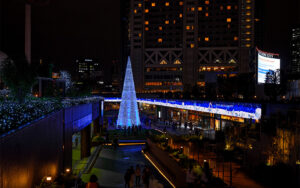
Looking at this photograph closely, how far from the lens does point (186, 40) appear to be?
4065 inches

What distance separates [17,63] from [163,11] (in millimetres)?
95886

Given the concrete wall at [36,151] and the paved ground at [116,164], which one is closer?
the concrete wall at [36,151]

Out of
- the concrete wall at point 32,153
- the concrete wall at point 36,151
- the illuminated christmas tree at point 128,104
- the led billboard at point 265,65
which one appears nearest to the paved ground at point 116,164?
the concrete wall at point 36,151

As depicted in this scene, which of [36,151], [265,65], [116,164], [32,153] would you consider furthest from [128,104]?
[32,153]

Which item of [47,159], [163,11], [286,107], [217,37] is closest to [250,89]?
[286,107]

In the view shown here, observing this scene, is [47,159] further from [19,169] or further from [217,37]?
[217,37]

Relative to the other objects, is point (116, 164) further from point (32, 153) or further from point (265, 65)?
point (265, 65)

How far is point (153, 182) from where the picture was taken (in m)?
14.0

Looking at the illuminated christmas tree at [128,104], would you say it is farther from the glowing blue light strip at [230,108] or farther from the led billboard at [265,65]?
the led billboard at [265,65]

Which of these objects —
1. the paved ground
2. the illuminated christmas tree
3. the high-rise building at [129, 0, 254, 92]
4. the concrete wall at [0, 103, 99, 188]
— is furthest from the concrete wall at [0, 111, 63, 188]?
the high-rise building at [129, 0, 254, 92]

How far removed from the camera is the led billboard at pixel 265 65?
36219 millimetres

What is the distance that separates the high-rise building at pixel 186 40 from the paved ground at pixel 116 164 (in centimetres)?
7582

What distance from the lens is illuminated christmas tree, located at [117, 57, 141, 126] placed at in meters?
33.6

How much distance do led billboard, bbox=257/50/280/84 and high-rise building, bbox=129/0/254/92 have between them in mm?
59424
